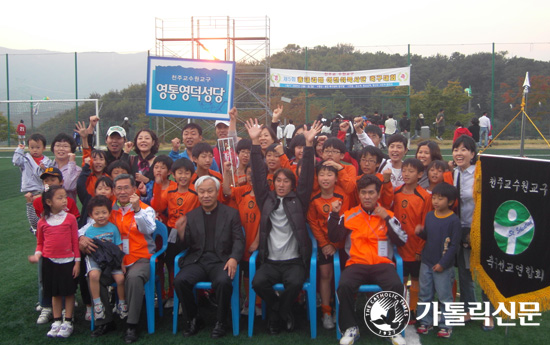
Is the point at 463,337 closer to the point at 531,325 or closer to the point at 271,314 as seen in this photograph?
the point at 531,325

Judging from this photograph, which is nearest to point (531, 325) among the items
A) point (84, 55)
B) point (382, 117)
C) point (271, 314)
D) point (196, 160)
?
point (271, 314)

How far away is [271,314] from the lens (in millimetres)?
3473

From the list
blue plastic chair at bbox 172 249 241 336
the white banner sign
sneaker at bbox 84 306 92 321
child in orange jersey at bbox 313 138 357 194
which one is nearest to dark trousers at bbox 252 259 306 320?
blue plastic chair at bbox 172 249 241 336

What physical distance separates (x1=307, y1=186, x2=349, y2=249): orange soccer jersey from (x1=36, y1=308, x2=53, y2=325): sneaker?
90.5 inches

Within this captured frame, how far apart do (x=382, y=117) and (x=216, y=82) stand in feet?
51.0

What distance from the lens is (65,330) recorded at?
343cm

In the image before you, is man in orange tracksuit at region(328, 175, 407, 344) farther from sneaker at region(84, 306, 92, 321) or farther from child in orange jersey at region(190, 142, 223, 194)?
sneaker at region(84, 306, 92, 321)

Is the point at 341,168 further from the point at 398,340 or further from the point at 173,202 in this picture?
the point at 173,202

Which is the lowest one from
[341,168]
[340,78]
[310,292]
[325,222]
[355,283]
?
[310,292]

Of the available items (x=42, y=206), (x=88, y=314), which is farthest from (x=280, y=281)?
(x=42, y=206)

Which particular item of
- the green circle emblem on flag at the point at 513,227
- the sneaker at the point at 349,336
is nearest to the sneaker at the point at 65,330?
the sneaker at the point at 349,336

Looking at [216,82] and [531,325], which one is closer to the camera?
[531,325]

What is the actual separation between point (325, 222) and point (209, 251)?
0.98m

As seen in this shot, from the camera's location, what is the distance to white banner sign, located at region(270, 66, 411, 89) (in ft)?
67.5
